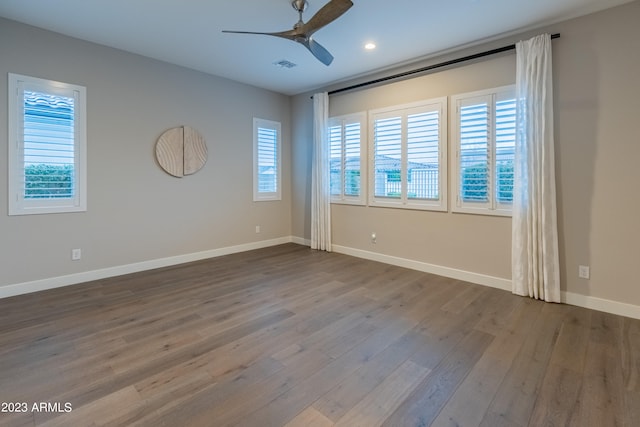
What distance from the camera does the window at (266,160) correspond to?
5855 millimetres

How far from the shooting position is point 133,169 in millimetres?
4355

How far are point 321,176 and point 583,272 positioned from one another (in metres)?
3.84

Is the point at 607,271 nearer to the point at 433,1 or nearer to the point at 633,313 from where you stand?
the point at 633,313

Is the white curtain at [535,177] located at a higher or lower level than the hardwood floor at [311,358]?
higher

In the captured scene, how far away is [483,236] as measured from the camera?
13.0 feet

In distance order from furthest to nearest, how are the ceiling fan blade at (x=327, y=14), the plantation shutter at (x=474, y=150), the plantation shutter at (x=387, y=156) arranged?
the plantation shutter at (x=387, y=156)
the plantation shutter at (x=474, y=150)
the ceiling fan blade at (x=327, y=14)

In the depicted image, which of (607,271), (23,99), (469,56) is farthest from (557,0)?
(23,99)

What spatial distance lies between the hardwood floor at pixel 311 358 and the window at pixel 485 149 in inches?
43.2

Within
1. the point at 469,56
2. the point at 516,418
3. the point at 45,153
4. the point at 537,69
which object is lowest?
the point at 516,418

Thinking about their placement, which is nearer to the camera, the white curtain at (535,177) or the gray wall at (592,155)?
the gray wall at (592,155)

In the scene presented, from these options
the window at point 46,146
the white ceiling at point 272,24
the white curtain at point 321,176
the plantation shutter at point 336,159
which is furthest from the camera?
the white curtain at point 321,176

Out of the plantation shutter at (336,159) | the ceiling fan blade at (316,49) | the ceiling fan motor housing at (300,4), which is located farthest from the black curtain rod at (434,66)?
the ceiling fan motor housing at (300,4)

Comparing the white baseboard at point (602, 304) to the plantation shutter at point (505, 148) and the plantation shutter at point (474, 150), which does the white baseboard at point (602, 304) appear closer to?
the plantation shutter at point (505, 148)

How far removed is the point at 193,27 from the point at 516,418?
4388 millimetres
